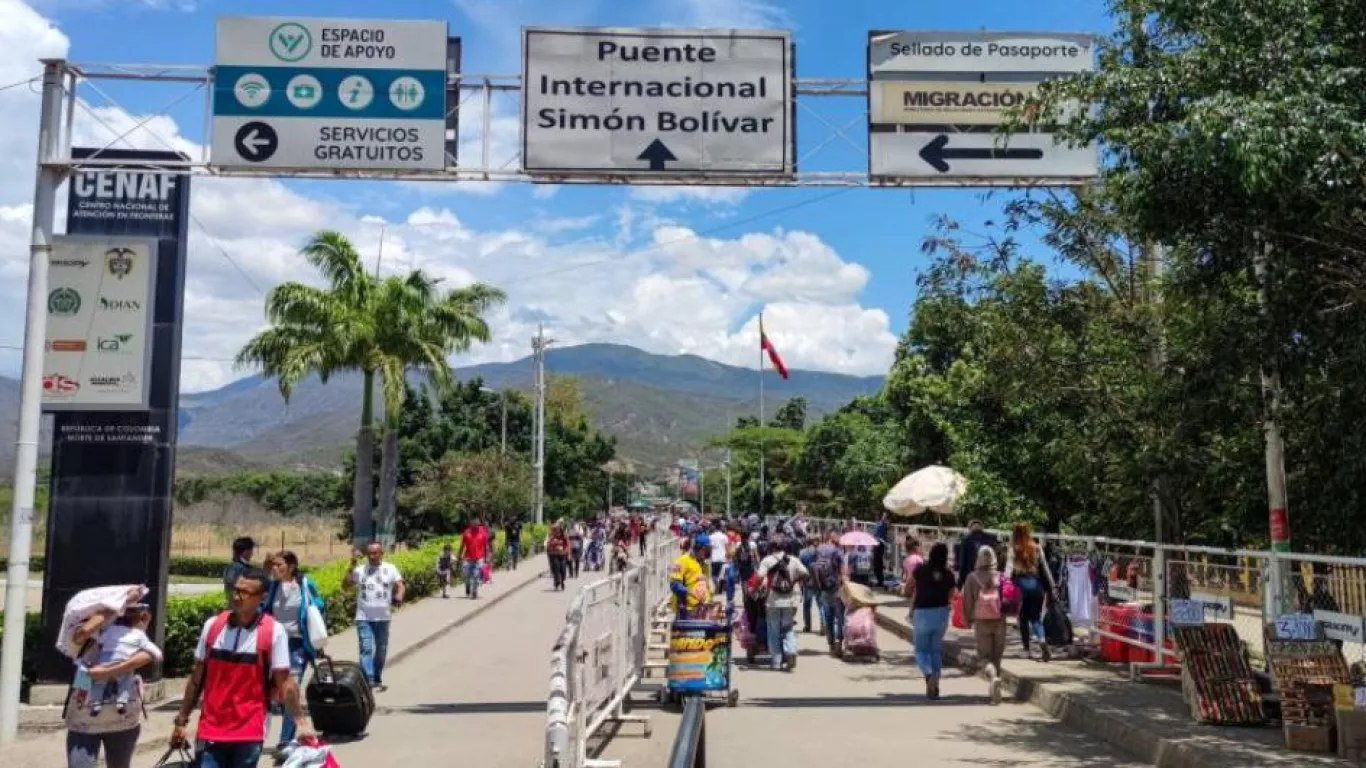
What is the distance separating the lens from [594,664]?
962 centimetres

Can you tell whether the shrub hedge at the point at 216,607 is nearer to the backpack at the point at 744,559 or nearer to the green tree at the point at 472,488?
the backpack at the point at 744,559

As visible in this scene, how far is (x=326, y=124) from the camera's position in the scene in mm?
11117

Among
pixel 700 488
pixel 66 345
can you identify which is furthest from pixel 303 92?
pixel 700 488

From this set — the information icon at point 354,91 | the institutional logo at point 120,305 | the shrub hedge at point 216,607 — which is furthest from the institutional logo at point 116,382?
the information icon at point 354,91

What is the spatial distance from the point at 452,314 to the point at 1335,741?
82.5 ft

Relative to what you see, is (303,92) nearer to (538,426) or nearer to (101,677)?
(101,677)

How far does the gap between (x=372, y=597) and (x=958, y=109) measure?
7.70m

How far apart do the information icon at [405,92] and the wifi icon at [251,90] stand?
1188 mm

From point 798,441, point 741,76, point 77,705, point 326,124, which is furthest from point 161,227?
point 798,441

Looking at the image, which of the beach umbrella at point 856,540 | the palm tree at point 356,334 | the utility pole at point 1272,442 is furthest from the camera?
the palm tree at point 356,334

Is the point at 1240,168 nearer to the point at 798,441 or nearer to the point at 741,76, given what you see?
the point at 741,76

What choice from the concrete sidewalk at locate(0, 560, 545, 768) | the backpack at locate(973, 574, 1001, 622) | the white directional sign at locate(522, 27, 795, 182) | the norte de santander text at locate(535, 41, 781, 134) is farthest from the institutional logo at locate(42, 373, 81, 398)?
the backpack at locate(973, 574, 1001, 622)

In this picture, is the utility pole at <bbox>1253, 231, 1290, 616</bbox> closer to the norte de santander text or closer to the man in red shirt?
the norte de santander text

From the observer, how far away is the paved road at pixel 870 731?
9.31m
